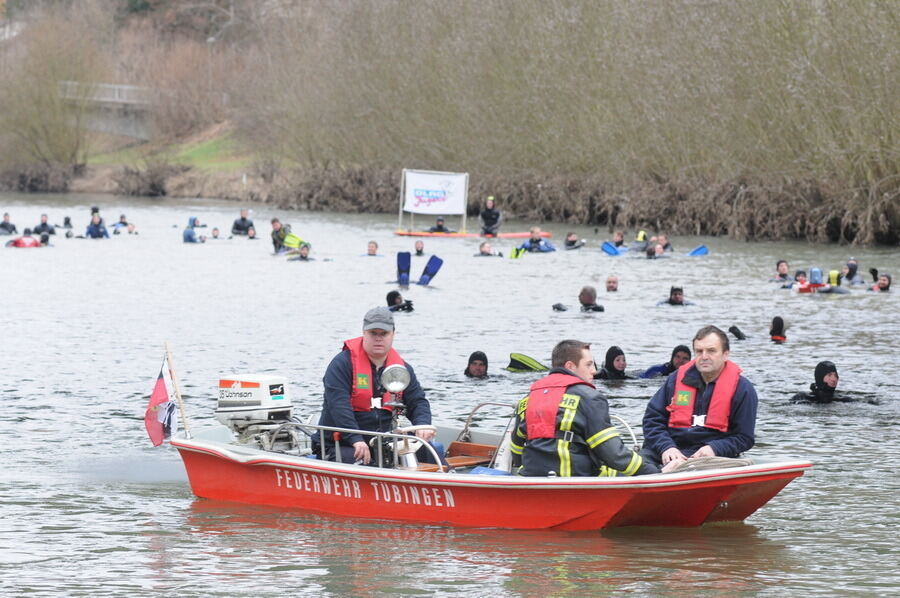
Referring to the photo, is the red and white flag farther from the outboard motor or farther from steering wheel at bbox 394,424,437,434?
steering wheel at bbox 394,424,437,434

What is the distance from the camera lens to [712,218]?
163ft

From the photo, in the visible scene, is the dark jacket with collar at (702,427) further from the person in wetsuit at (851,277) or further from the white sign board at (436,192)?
the white sign board at (436,192)

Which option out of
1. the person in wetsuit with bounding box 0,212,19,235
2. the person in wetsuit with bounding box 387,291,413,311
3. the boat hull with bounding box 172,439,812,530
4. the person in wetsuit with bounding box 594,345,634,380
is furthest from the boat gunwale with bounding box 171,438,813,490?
the person in wetsuit with bounding box 0,212,19,235

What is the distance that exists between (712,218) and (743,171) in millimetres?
2069

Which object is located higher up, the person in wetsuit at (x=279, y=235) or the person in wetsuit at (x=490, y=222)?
the person in wetsuit at (x=490, y=222)

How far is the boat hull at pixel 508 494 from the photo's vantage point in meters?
11.2

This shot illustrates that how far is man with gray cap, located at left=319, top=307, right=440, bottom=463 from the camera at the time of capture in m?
11.9

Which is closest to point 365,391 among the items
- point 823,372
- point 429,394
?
point 429,394

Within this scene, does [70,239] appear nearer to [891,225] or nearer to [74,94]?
[891,225]

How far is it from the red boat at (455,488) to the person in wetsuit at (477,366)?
269 inches

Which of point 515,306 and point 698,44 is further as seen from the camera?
point 698,44

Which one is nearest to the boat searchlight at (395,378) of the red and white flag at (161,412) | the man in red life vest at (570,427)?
the man in red life vest at (570,427)

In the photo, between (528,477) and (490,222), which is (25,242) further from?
(528,477)

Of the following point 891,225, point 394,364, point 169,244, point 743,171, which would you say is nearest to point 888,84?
point 891,225
